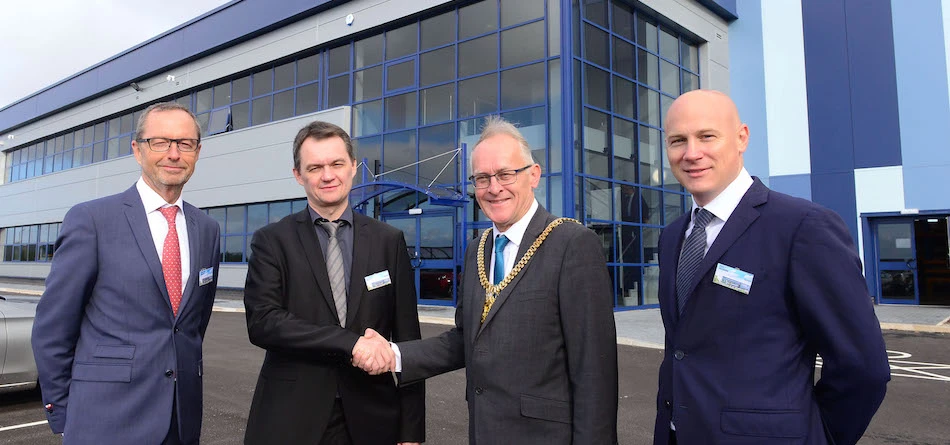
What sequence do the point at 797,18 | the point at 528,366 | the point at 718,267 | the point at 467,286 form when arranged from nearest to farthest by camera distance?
the point at 718,267 → the point at 528,366 → the point at 467,286 → the point at 797,18

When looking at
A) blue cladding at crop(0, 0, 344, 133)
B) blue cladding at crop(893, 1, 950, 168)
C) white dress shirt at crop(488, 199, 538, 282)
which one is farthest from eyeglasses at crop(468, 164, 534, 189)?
blue cladding at crop(893, 1, 950, 168)

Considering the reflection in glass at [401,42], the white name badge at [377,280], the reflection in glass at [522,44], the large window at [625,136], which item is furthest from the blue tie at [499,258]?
the reflection in glass at [401,42]

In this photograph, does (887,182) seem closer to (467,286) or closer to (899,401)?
(899,401)

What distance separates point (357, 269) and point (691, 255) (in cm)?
129

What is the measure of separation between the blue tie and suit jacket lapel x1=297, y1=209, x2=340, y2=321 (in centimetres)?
67

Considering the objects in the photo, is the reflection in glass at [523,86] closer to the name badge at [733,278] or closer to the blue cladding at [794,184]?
the blue cladding at [794,184]

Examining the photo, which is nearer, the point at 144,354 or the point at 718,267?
the point at 718,267

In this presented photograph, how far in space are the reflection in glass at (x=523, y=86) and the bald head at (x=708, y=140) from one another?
474 inches

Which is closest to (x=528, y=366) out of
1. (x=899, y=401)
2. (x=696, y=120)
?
(x=696, y=120)

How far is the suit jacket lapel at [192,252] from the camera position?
2250 mm

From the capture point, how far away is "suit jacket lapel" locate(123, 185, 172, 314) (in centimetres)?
216

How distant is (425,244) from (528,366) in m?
13.4

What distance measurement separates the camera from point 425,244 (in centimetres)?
1528

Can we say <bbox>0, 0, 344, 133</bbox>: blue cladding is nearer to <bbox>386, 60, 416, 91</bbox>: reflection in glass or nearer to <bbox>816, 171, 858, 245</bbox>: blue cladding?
<bbox>386, 60, 416, 91</bbox>: reflection in glass
